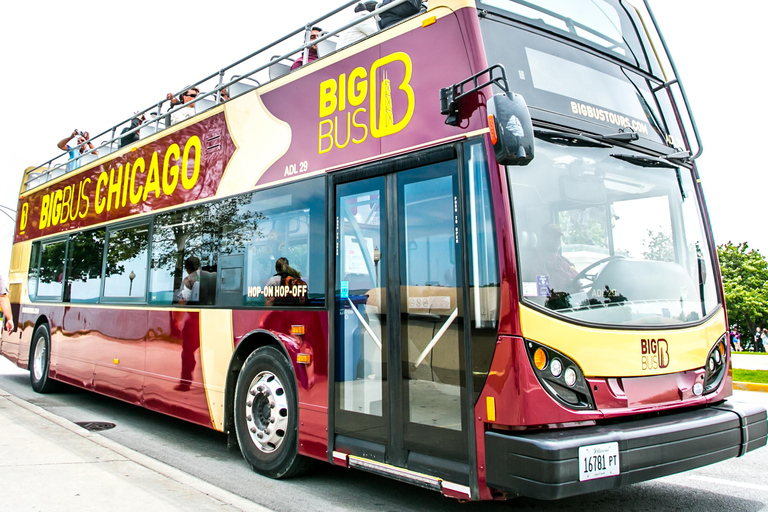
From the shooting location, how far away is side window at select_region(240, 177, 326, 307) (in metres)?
5.48

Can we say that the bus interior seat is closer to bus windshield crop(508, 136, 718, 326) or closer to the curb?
bus windshield crop(508, 136, 718, 326)

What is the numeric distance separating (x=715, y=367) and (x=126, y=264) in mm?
6778

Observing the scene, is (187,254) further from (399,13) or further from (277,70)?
(399,13)

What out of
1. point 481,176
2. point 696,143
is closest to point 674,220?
point 696,143

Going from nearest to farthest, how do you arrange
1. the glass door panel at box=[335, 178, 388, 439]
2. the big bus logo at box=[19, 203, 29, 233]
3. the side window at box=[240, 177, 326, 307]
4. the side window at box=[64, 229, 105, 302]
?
the glass door panel at box=[335, 178, 388, 439] < the side window at box=[240, 177, 326, 307] < the side window at box=[64, 229, 105, 302] < the big bus logo at box=[19, 203, 29, 233]

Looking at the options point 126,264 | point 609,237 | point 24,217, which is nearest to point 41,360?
point 24,217

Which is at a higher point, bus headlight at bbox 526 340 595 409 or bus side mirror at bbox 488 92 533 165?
bus side mirror at bbox 488 92 533 165

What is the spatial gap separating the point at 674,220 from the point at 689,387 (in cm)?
126

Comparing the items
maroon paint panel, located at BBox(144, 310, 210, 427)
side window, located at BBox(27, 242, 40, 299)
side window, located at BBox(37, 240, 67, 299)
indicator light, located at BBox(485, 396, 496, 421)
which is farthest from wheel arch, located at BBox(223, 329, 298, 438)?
side window, located at BBox(27, 242, 40, 299)

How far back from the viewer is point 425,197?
461 centimetres

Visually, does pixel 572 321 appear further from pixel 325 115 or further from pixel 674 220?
pixel 325 115

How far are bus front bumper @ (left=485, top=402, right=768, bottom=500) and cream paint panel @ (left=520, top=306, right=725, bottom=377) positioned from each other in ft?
1.06

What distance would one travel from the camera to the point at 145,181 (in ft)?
27.1

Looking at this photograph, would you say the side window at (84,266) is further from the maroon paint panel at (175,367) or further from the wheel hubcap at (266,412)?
the wheel hubcap at (266,412)
